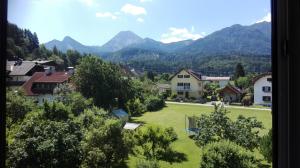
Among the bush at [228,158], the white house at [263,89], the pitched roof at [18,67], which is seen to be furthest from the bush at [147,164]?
the pitched roof at [18,67]

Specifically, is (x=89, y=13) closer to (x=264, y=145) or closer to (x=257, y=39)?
(x=257, y=39)

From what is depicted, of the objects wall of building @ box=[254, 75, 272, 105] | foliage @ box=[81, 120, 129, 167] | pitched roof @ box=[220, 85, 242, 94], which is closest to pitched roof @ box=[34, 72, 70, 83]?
foliage @ box=[81, 120, 129, 167]

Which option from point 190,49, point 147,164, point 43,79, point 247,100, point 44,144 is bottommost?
point 147,164

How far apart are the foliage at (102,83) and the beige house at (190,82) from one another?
0.82 ft

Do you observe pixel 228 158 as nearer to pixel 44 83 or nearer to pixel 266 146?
pixel 266 146

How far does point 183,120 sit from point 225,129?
0.72ft

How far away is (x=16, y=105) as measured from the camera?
4.96 feet

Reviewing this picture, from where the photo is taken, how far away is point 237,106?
A: 1558 millimetres

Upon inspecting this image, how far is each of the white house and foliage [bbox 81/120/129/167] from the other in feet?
2.37

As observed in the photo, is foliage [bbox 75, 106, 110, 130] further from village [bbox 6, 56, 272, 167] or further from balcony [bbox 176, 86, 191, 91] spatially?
balcony [bbox 176, 86, 191, 91]

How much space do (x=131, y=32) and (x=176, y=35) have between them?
0.84 ft

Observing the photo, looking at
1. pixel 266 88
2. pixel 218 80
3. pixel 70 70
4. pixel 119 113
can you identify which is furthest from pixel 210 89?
pixel 70 70

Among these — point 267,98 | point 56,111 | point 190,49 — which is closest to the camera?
point 267,98
